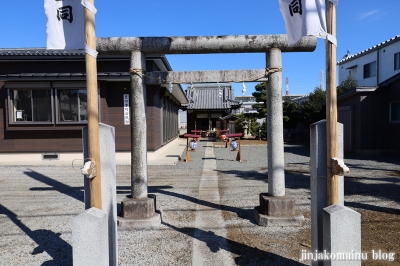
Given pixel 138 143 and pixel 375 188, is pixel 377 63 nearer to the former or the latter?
pixel 375 188

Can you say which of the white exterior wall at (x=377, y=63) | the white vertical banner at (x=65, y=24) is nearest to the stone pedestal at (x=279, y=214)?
the white vertical banner at (x=65, y=24)

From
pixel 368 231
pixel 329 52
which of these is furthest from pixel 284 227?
pixel 329 52

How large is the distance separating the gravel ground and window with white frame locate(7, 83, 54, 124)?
3.53 m

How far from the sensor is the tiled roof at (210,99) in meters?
28.2

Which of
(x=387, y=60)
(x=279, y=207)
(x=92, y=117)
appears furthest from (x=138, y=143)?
(x=387, y=60)

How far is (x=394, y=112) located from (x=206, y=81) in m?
12.4

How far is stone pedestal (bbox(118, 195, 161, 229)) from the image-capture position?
4898mm

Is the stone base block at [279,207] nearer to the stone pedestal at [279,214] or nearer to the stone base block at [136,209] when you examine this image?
the stone pedestal at [279,214]

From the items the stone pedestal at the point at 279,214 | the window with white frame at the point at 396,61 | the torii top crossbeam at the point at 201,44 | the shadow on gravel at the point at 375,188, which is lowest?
the shadow on gravel at the point at 375,188

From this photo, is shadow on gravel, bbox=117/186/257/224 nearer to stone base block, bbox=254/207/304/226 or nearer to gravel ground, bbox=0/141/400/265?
gravel ground, bbox=0/141/400/265

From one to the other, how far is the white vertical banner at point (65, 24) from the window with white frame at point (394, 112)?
14.6m

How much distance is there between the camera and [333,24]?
3.23 metres

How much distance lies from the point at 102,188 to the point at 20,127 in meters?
11.5

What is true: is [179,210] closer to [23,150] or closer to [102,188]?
[102,188]
